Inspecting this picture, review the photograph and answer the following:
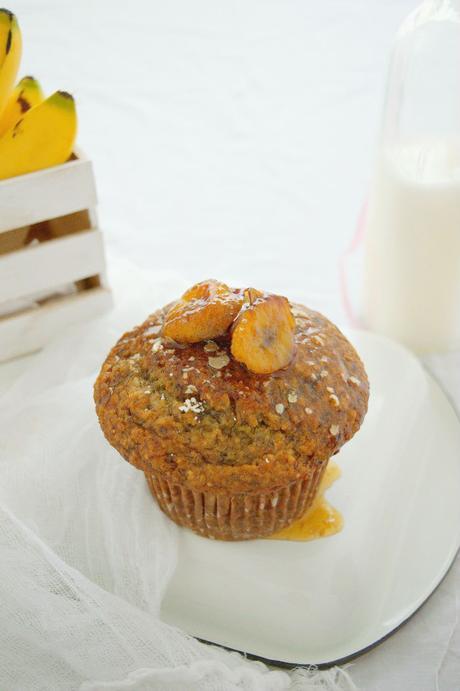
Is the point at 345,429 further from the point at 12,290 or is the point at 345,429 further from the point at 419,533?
the point at 12,290

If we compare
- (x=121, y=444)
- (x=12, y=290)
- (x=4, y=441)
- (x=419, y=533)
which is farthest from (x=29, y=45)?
(x=419, y=533)

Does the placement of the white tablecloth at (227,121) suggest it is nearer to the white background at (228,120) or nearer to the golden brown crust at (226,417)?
the white background at (228,120)

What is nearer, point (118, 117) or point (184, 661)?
point (184, 661)

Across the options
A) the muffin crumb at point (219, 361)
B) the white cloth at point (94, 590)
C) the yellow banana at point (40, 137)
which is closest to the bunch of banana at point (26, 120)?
the yellow banana at point (40, 137)

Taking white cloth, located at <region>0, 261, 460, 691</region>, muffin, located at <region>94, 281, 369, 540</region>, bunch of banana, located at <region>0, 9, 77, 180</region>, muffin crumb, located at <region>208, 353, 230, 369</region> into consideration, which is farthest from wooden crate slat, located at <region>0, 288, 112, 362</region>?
muffin crumb, located at <region>208, 353, 230, 369</region>

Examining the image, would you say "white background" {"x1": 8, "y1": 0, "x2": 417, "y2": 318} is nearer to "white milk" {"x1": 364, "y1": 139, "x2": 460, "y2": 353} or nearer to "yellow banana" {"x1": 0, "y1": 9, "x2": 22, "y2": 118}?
"white milk" {"x1": 364, "y1": 139, "x2": 460, "y2": 353}

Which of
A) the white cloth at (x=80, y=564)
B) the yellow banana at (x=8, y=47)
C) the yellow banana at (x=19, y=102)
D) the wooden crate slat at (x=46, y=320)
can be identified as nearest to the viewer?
the white cloth at (x=80, y=564)
